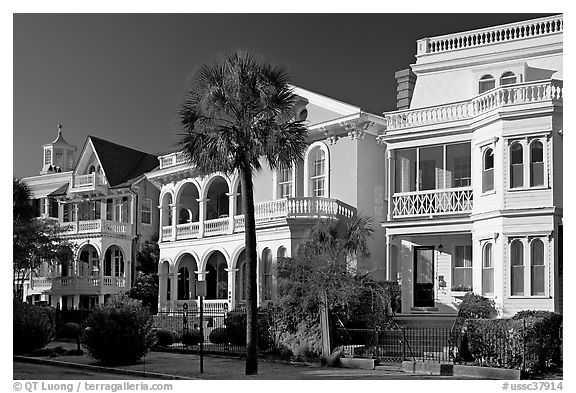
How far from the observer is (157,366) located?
1104 inches

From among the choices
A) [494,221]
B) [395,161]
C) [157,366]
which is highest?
[395,161]

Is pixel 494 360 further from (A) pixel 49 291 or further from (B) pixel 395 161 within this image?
(A) pixel 49 291

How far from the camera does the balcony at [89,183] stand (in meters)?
44.8

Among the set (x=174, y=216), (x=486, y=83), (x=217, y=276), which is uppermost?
(x=486, y=83)

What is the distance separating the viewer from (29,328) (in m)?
31.5

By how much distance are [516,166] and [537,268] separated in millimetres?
3198

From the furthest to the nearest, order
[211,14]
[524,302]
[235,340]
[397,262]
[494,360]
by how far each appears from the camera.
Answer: [397,262]
[235,340]
[524,302]
[211,14]
[494,360]

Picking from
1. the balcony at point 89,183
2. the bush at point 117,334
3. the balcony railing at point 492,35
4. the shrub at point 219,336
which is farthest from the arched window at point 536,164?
the balcony at point 89,183

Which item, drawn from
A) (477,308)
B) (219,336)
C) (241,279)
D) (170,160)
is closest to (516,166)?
(477,308)

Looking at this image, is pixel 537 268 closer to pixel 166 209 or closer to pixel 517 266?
pixel 517 266

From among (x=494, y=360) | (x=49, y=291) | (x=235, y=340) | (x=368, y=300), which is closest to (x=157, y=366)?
(x=235, y=340)

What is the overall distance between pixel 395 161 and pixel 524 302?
723cm

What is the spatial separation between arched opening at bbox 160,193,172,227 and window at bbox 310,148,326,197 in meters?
9.14

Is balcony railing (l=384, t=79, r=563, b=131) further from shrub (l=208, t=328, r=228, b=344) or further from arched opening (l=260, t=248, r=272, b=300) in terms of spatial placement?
shrub (l=208, t=328, r=228, b=344)
